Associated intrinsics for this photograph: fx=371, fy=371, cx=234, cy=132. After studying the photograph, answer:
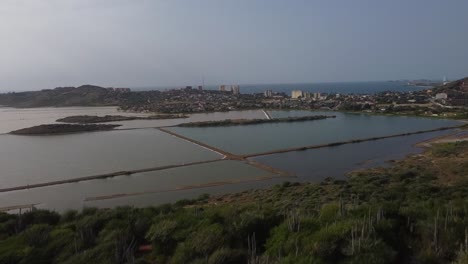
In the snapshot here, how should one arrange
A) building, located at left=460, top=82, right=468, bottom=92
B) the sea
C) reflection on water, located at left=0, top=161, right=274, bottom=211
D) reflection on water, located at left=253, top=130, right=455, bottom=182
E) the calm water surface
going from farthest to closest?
building, located at left=460, top=82, right=468, bottom=92, the calm water surface, reflection on water, located at left=253, top=130, right=455, bottom=182, the sea, reflection on water, located at left=0, top=161, right=274, bottom=211

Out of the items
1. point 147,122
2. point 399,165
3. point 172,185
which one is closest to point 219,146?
point 172,185

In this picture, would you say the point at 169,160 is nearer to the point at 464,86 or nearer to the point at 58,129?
the point at 58,129

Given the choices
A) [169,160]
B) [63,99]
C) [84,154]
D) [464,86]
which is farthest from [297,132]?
[63,99]

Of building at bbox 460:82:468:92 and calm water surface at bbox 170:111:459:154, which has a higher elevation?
building at bbox 460:82:468:92

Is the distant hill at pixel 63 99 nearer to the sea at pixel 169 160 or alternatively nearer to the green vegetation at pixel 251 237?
the sea at pixel 169 160

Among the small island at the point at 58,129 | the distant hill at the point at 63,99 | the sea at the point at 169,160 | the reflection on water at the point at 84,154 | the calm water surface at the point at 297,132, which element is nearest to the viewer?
the sea at the point at 169,160

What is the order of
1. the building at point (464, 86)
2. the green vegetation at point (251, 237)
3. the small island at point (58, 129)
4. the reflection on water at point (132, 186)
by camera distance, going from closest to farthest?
the green vegetation at point (251, 237), the reflection on water at point (132, 186), the small island at point (58, 129), the building at point (464, 86)

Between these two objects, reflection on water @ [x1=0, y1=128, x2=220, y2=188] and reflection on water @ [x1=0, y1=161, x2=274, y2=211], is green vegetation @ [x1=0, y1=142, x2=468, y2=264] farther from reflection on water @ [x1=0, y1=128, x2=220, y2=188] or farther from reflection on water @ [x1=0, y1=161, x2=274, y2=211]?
reflection on water @ [x1=0, y1=128, x2=220, y2=188]

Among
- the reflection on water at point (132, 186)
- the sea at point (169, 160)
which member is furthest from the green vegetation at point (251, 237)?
the sea at point (169, 160)

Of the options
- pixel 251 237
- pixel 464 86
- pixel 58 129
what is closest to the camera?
pixel 251 237

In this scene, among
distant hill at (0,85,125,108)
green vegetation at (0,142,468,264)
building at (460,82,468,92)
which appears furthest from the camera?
distant hill at (0,85,125,108)

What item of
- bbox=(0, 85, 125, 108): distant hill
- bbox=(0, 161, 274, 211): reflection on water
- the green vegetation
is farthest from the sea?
bbox=(0, 85, 125, 108): distant hill
